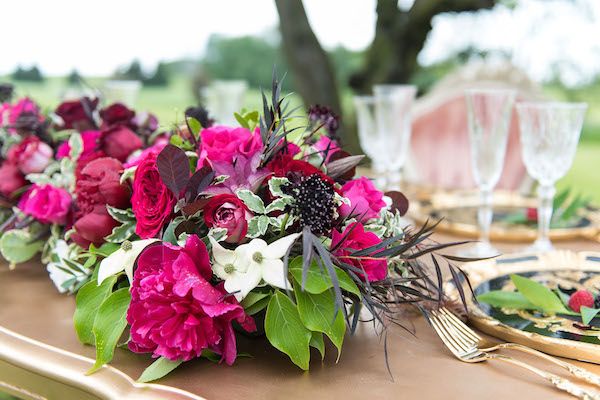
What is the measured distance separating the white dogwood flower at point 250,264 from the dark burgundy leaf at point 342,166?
0.16m

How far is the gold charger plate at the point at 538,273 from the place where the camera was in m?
0.69

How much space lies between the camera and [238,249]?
26.0 inches

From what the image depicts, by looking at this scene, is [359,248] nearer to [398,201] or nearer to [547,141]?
[398,201]

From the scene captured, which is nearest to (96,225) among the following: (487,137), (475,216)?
(487,137)

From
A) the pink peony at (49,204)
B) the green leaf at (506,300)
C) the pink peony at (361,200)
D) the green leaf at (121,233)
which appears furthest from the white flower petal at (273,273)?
the pink peony at (49,204)

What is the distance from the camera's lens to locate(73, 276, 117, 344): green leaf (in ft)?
2.38

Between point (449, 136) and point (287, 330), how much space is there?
1797mm

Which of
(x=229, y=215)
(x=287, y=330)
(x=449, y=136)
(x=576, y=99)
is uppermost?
(x=229, y=215)

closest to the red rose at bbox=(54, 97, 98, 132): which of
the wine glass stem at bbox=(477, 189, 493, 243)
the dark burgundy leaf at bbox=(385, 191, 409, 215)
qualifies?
the dark burgundy leaf at bbox=(385, 191, 409, 215)

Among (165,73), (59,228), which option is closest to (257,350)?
(59,228)

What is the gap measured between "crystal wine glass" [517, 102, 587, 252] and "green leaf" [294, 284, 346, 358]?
2.06ft

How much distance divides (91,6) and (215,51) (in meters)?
2.46

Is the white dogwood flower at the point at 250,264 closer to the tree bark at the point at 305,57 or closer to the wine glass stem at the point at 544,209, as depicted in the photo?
the wine glass stem at the point at 544,209

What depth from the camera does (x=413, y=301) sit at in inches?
27.6
